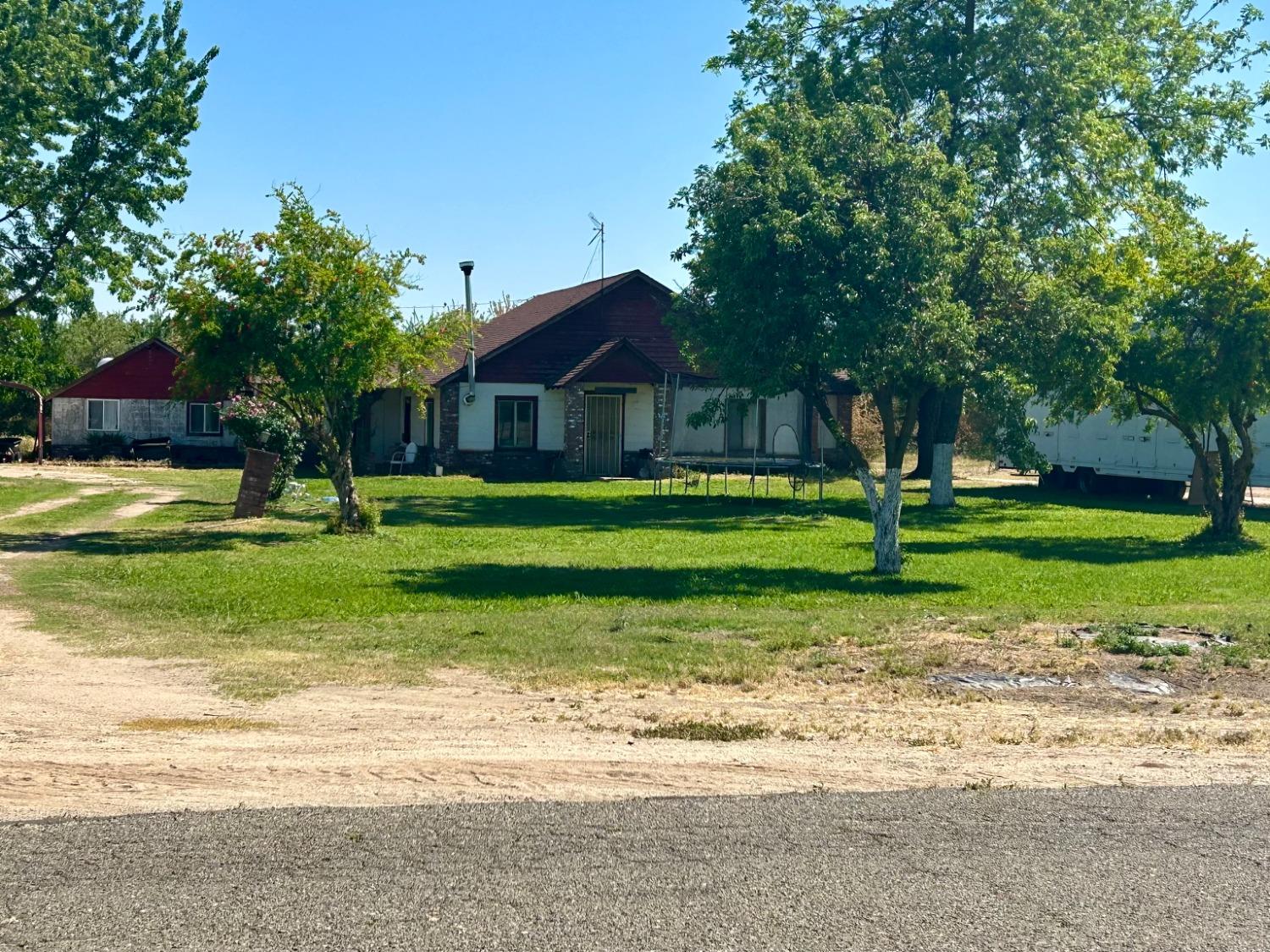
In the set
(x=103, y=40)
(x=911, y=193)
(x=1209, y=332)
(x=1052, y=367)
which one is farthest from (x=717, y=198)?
(x=103, y=40)

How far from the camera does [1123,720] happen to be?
396 inches

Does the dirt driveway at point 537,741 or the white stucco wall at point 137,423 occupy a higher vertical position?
the white stucco wall at point 137,423

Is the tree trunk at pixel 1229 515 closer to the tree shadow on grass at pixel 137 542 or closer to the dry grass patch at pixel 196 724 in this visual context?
the tree shadow on grass at pixel 137 542

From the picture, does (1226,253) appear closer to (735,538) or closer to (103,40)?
(735,538)

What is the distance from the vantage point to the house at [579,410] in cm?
4025

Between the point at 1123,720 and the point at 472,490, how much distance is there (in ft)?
84.8

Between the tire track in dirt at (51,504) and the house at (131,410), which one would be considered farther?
the house at (131,410)

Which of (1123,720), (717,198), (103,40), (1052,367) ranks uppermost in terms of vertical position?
(103,40)

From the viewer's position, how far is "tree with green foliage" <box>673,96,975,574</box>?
17.7 meters

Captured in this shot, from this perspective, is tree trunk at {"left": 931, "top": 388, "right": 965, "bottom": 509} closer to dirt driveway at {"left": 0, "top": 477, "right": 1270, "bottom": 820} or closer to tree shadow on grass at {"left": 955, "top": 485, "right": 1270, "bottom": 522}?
tree shadow on grass at {"left": 955, "top": 485, "right": 1270, "bottom": 522}

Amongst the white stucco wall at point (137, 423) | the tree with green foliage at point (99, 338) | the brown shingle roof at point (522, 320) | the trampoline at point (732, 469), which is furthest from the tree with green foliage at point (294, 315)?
the tree with green foliage at point (99, 338)

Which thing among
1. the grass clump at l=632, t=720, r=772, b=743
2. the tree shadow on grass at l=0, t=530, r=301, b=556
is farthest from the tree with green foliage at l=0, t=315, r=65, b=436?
the grass clump at l=632, t=720, r=772, b=743

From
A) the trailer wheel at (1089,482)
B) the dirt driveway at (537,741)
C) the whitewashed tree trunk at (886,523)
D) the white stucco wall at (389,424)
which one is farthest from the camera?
the white stucco wall at (389,424)

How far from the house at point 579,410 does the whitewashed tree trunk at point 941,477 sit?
7.64 meters
